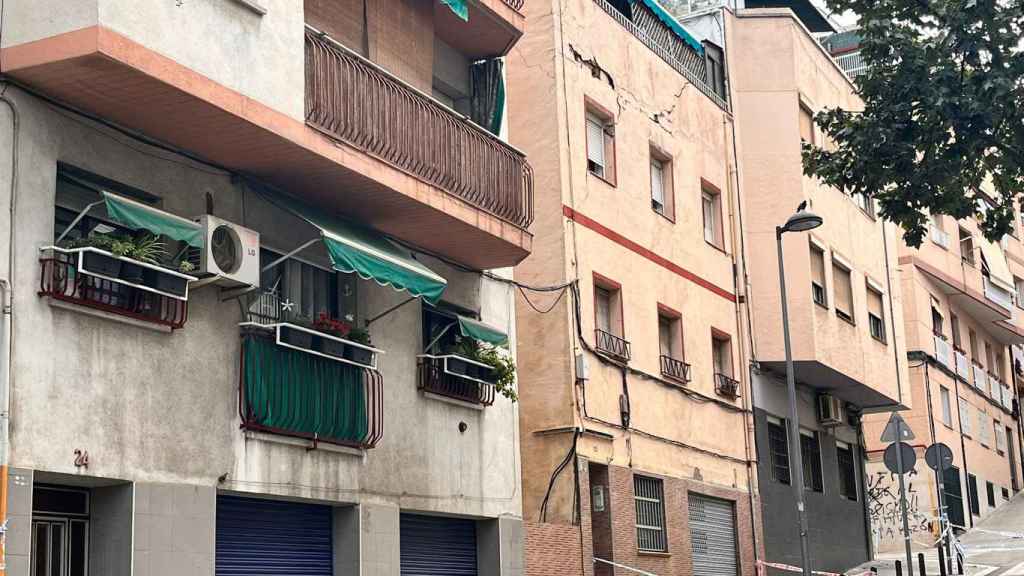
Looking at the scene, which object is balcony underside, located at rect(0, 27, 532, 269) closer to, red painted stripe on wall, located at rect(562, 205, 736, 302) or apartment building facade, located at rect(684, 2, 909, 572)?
red painted stripe on wall, located at rect(562, 205, 736, 302)

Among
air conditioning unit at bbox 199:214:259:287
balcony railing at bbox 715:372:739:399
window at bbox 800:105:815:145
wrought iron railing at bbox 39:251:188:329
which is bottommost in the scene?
wrought iron railing at bbox 39:251:188:329

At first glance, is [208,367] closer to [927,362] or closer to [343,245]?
[343,245]

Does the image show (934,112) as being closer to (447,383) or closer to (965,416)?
(447,383)

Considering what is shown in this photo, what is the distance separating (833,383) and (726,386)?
4.80 metres

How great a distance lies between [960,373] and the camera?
4197cm

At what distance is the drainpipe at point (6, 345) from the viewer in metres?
10.8

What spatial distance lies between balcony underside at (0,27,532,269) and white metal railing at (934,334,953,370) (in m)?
25.2

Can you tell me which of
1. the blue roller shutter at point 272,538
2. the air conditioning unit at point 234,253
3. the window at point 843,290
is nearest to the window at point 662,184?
the window at point 843,290

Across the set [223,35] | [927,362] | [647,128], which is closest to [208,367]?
[223,35]

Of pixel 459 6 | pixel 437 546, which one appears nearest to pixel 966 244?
pixel 459 6

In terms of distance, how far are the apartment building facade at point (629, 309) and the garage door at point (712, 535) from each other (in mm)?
38

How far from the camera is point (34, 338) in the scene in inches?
449

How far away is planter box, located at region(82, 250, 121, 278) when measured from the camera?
11745 mm

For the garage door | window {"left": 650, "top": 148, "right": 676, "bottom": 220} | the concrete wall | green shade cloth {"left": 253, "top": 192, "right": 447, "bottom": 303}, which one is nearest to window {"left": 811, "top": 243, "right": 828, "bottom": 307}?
window {"left": 650, "top": 148, "right": 676, "bottom": 220}
